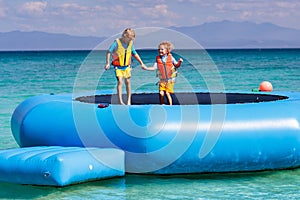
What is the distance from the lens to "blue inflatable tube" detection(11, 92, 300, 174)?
5918 mm

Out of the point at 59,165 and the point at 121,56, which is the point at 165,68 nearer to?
the point at 121,56

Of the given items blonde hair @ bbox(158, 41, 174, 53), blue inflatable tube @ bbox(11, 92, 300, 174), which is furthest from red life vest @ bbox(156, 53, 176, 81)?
blue inflatable tube @ bbox(11, 92, 300, 174)

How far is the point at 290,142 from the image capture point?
6.14m

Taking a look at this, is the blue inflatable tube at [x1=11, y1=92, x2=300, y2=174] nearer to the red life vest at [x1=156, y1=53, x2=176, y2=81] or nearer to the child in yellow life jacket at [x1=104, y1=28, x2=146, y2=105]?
the child in yellow life jacket at [x1=104, y1=28, x2=146, y2=105]

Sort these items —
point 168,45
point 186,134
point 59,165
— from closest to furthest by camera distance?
point 59,165
point 186,134
point 168,45

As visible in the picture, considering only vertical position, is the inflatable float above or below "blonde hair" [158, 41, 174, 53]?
below

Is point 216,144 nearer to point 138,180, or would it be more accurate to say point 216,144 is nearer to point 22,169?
point 138,180

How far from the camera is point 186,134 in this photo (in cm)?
594

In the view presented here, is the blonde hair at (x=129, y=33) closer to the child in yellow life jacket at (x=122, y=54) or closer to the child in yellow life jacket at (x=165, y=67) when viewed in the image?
the child in yellow life jacket at (x=122, y=54)

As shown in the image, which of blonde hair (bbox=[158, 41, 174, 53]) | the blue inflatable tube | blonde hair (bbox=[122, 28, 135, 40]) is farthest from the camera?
blonde hair (bbox=[158, 41, 174, 53])

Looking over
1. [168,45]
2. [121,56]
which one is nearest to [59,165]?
[121,56]

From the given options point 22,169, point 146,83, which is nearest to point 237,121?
point 22,169

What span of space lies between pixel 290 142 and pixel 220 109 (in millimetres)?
685

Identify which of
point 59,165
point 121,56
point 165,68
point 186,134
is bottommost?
point 59,165
